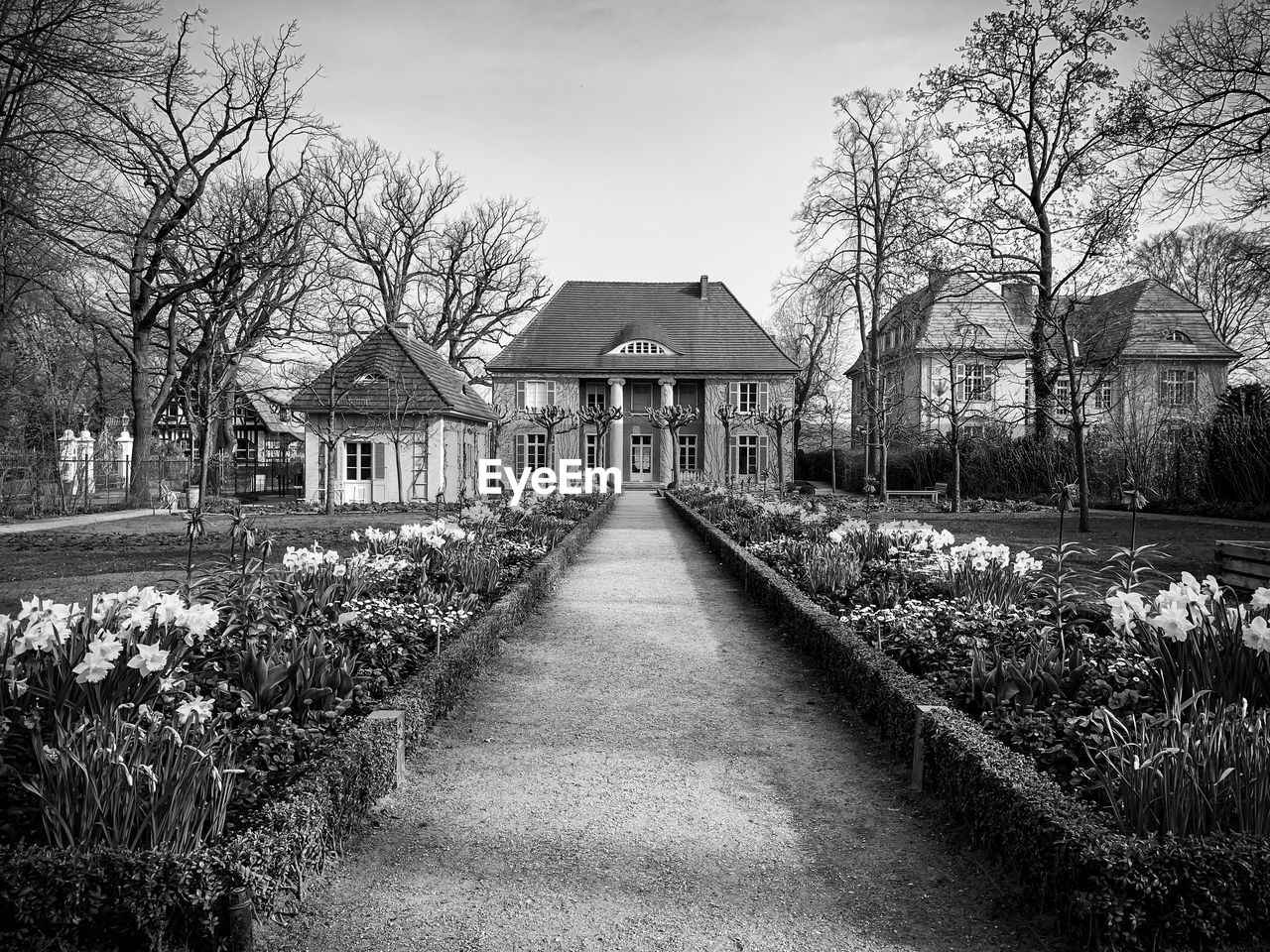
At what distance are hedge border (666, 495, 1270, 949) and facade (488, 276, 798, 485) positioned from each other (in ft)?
111

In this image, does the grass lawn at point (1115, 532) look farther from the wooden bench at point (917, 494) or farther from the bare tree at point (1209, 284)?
the bare tree at point (1209, 284)

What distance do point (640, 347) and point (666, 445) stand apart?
A: 15.9ft

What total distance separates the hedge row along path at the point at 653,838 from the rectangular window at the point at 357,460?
18.6m

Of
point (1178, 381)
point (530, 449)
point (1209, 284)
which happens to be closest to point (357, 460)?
point (530, 449)

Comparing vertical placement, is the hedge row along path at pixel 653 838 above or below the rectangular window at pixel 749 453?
below

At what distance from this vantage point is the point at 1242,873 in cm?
250

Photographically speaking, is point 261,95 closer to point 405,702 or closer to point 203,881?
point 405,702

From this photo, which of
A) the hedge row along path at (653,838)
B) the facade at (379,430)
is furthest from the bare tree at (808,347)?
the hedge row along path at (653,838)

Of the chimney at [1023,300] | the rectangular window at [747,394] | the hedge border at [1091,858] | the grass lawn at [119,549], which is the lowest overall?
the hedge border at [1091,858]

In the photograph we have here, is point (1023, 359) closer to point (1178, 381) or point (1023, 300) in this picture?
point (1178, 381)

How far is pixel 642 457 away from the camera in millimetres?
39969

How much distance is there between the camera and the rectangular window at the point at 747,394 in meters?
38.2

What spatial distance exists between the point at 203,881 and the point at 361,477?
21951 mm

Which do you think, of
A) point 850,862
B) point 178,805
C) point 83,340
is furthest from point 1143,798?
point 83,340
